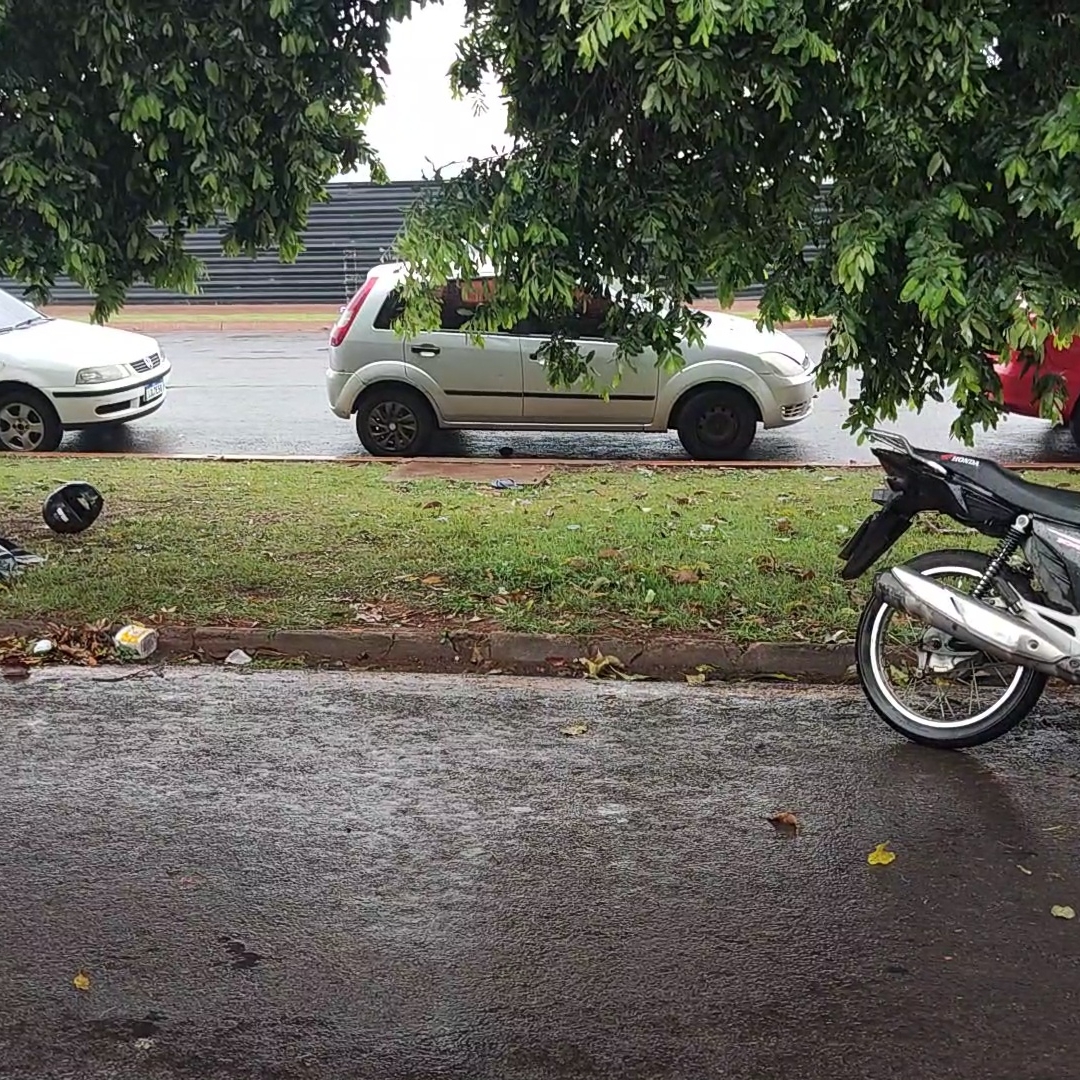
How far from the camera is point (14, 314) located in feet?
43.1

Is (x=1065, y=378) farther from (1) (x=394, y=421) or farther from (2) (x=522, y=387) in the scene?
(1) (x=394, y=421)

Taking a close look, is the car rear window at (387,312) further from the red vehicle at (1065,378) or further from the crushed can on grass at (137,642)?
the crushed can on grass at (137,642)

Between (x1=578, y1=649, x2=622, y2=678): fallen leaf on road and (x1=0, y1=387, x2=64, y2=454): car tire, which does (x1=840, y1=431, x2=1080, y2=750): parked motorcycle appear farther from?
(x1=0, y1=387, x2=64, y2=454): car tire

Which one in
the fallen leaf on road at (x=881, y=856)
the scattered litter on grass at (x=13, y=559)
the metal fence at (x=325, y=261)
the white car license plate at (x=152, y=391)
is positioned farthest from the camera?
the metal fence at (x=325, y=261)

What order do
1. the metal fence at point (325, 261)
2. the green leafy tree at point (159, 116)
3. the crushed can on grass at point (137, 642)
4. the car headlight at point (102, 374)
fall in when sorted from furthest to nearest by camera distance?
the metal fence at point (325, 261) → the car headlight at point (102, 374) → the crushed can on grass at point (137, 642) → the green leafy tree at point (159, 116)

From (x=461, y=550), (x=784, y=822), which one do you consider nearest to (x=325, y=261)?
(x=461, y=550)

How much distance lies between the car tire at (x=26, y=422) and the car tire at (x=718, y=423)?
5.65 meters

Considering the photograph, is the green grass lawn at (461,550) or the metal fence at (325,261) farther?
the metal fence at (325,261)

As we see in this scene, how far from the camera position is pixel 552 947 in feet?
11.9

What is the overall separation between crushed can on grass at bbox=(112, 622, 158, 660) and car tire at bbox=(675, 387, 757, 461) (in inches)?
248

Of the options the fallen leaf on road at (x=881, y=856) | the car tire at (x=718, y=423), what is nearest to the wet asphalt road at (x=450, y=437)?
the car tire at (x=718, y=423)

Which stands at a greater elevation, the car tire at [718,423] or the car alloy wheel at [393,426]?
the car tire at [718,423]

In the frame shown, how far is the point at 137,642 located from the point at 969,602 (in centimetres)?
374

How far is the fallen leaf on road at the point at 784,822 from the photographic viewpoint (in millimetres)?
4402
